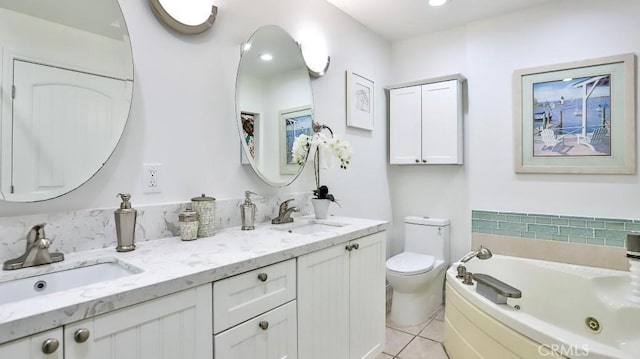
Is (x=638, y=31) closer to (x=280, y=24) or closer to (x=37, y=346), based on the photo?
(x=280, y=24)

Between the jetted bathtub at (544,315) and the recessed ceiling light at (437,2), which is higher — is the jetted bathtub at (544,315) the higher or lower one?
the lower one

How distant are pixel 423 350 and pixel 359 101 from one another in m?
2.00

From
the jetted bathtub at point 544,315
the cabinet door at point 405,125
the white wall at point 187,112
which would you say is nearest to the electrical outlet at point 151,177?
the white wall at point 187,112

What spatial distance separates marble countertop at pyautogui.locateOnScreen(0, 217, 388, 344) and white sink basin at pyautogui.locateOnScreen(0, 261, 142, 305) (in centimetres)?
2

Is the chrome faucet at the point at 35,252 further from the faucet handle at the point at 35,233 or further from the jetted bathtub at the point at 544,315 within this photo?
the jetted bathtub at the point at 544,315

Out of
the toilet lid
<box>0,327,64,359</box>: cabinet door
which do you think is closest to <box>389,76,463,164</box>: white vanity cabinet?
the toilet lid

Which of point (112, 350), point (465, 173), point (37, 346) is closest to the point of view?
point (37, 346)

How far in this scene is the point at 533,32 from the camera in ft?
9.02

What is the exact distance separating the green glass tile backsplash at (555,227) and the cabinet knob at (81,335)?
2.93m

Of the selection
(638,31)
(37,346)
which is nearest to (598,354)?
(37,346)

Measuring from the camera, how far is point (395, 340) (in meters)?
2.47

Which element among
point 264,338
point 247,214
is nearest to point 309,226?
point 247,214

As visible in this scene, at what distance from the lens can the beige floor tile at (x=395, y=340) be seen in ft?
7.64

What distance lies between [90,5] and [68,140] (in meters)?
0.54
